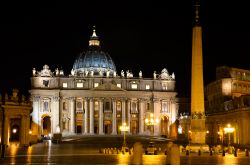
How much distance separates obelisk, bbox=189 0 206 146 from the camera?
37.6m

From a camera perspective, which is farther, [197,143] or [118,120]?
[118,120]

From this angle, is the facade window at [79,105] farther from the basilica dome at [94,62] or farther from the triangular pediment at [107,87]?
the basilica dome at [94,62]

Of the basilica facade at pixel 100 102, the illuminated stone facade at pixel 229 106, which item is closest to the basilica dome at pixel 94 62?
the basilica facade at pixel 100 102

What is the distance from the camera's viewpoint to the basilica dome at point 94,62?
5177 inches

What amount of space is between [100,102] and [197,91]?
79945 millimetres

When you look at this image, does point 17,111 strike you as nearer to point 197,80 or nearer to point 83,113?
point 197,80

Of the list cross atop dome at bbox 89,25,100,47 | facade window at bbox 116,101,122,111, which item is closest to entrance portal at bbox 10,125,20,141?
facade window at bbox 116,101,122,111

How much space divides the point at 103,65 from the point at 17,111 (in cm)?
7892

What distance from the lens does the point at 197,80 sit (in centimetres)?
3766

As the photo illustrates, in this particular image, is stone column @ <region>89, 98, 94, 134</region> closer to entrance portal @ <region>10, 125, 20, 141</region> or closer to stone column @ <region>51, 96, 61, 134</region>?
stone column @ <region>51, 96, 61, 134</region>

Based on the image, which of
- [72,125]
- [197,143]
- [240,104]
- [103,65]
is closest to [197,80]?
[197,143]

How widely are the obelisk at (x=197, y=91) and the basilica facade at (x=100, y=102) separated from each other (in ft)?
243

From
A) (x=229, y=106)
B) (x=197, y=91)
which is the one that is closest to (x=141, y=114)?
(x=229, y=106)

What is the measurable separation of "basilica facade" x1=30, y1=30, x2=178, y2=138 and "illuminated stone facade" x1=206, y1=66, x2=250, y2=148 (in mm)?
19791
